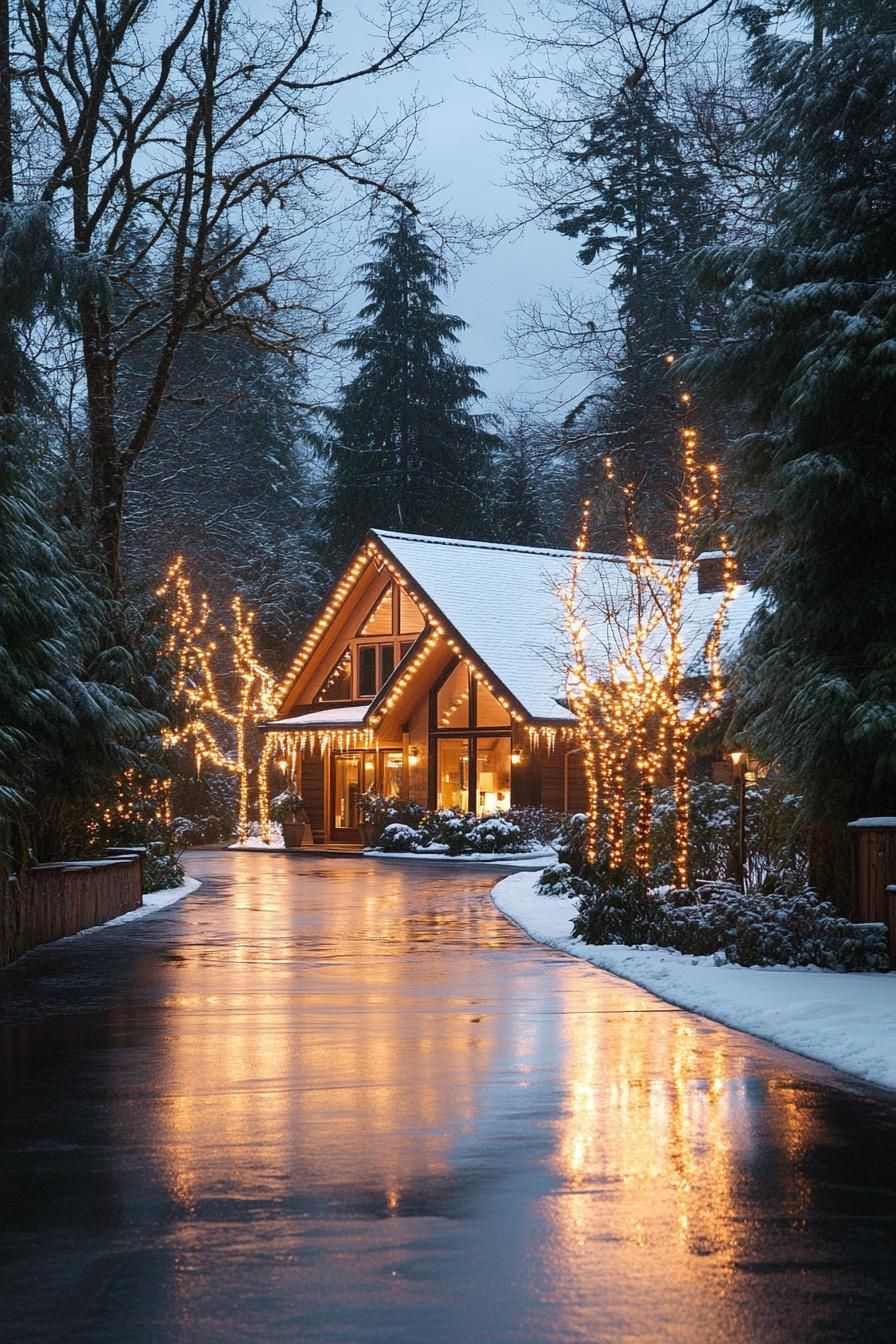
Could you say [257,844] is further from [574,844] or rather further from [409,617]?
[574,844]

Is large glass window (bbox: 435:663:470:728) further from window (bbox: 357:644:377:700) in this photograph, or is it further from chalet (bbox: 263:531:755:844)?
window (bbox: 357:644:377:700)

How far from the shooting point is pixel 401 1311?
18.9 feet

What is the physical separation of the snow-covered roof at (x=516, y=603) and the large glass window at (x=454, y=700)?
5.23ft

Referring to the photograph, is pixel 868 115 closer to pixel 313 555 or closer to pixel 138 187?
pixel 138 187

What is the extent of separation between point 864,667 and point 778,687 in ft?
3.28

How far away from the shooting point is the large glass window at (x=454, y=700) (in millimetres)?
47344

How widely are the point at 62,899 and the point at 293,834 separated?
27.8m

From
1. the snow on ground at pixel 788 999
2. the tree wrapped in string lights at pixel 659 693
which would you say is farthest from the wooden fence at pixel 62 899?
the tree wrapped in string lights at pixel 659 693

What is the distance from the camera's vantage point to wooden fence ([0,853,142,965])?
18.7 m

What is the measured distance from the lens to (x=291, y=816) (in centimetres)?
5053

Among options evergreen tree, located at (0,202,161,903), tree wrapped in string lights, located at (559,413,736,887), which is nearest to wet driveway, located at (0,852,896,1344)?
evergreen tree, located at (0,202,161,903)

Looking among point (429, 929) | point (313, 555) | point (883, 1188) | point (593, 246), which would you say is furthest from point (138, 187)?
point (313, 555)

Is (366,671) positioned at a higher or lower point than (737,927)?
higher

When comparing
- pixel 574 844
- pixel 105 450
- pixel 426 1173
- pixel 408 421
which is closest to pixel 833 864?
pixel 426 1173
